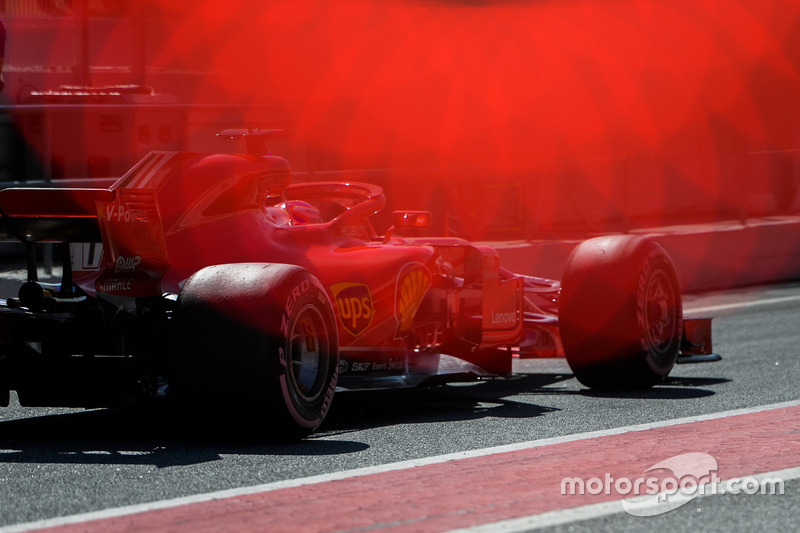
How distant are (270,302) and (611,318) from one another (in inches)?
119

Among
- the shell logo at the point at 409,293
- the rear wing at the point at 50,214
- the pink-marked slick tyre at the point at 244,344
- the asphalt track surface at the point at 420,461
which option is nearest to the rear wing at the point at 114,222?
the rear wing at the point at 50,214

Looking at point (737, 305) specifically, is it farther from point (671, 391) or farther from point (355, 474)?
point (355, 474)

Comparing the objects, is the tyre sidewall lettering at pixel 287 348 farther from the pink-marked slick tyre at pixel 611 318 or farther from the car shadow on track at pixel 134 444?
the pink-marked slick tyre at pixel 611 318

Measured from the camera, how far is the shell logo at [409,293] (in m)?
7.89

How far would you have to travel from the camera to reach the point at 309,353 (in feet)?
21.6

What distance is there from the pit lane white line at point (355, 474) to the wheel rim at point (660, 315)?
136 centimetres

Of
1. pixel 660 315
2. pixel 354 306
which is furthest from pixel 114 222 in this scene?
pixel 660 315

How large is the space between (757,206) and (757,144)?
8.38 metres
